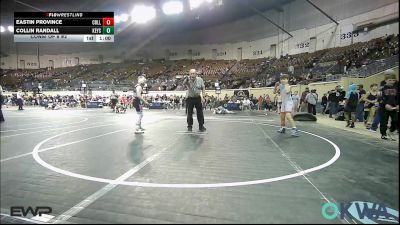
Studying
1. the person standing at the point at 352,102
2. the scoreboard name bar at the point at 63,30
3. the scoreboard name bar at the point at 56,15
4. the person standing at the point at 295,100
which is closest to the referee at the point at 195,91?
the person standing at the point at 352,102

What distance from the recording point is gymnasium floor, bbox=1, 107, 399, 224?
2475 mm

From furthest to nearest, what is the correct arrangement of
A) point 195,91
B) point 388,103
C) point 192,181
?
1. point 195,91
2. point 388,103
3. point 192,181

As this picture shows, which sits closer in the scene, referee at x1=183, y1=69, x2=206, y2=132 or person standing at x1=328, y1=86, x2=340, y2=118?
referee at x1=183, y1=69, x2=206, y2=132

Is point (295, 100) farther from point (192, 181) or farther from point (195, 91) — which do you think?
point (192, 181)

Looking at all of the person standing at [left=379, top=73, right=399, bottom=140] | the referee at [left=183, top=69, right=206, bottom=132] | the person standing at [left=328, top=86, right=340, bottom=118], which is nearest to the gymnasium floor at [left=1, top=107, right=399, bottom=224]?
the person standing at [left=379, top=73, right=399, bottom=140]

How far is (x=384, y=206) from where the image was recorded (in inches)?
105

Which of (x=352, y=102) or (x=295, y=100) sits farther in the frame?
(x=295, y=100)

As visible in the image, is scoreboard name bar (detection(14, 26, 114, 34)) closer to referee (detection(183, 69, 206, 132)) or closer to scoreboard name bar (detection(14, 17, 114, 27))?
scoreboard name bar (detection(14, 17, 114, 27))

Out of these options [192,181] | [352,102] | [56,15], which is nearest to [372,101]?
[352,102]
